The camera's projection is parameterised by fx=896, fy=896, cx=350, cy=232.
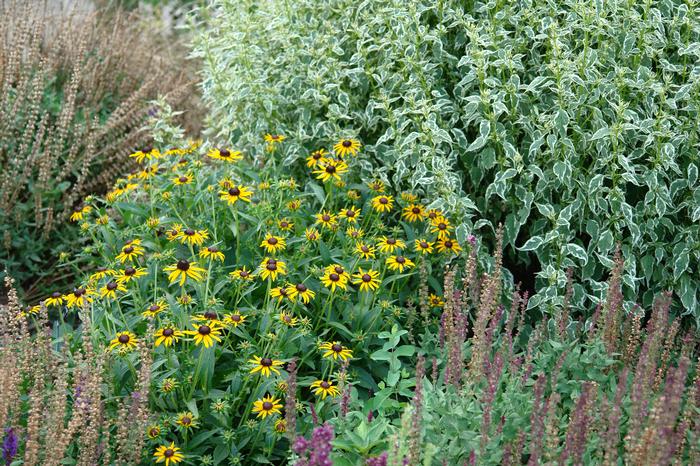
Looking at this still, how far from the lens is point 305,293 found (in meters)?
2.86

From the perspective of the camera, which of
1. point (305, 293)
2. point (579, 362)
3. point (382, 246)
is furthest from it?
point (382, 246)

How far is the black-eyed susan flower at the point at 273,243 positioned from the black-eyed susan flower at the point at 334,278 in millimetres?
224

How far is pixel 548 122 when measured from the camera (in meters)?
3.27

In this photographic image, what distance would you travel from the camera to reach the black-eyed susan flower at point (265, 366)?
2.65 meters

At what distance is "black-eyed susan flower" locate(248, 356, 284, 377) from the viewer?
265 centimetres

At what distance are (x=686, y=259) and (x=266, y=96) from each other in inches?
74.2

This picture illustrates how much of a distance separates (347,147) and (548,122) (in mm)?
801

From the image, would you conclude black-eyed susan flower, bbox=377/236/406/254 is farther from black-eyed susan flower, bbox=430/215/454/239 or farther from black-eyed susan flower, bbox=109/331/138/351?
black-eyed susan flower, bbox=109/331/138/351

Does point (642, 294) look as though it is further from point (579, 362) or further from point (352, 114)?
point (352, 114)

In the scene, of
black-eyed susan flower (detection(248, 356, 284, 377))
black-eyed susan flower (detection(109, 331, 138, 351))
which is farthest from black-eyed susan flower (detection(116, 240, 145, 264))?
black-eyed susan flower (detection(248, 356, 284, 377))

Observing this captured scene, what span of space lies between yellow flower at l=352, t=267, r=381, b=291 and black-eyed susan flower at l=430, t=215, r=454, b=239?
34cm

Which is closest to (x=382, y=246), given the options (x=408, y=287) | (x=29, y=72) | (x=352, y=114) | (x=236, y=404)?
(x=408, y=287)

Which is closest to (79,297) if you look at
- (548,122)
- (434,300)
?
(434,300)

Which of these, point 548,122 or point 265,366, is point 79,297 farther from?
point 548,122
